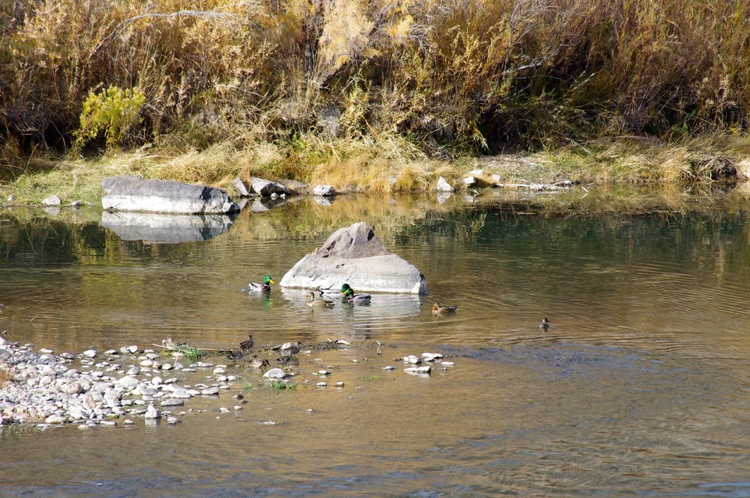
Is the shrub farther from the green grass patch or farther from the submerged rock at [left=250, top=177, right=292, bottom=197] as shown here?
the green grass patch

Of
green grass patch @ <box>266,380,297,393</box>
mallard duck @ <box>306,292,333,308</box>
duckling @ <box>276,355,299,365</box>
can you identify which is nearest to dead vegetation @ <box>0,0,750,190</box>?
mallard duck @ <box>306,292,333,308</box>

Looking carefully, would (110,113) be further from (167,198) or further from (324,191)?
(324,191)

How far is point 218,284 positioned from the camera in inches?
403

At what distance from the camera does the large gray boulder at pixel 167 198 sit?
1714 centimetres

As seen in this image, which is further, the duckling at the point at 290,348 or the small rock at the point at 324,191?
the small rock at the point at 324,191

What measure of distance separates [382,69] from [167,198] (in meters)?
9.06

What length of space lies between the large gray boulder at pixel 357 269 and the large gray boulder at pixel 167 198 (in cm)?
755

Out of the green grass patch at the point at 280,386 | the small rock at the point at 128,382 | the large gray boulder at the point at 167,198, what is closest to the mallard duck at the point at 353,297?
the green grass patch at the point at 280,386

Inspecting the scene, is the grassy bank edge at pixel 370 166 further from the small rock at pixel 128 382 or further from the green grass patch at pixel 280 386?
the green grass patch at pixel 280 386

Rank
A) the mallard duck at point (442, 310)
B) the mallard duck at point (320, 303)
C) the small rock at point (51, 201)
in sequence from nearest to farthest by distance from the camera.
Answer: the mallard duck at point (442, 310) < the mallard duck at point (320, 303) < the small rock at point (51, 201)

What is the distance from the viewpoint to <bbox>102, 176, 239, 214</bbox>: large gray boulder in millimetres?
17141

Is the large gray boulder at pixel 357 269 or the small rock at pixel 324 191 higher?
the small rock at pixel 324 191

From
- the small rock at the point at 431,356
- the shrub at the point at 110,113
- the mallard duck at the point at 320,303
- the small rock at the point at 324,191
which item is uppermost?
the shrub at the point at 110,113

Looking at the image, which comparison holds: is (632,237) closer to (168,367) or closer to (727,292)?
(727,292)
